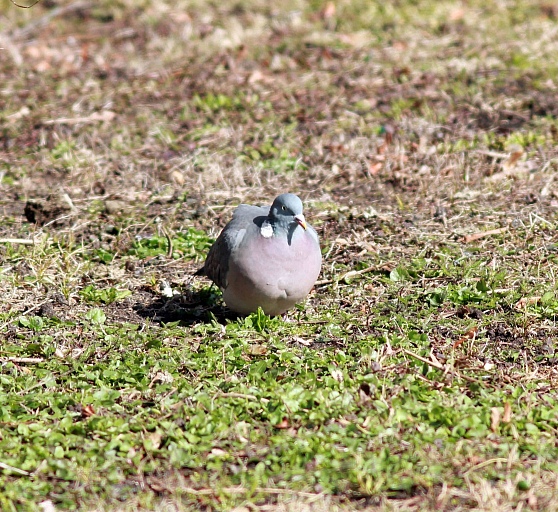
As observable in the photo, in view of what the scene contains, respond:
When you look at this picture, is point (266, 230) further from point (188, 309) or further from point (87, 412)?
point (87, 412)

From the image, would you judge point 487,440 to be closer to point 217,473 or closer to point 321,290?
point 217,473

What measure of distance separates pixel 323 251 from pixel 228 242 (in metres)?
1.20

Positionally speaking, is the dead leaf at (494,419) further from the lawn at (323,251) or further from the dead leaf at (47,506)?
the dead leaf at (47,506)

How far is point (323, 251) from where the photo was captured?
6.36 meters

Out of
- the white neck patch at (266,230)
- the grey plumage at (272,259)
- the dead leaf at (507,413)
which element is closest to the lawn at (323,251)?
the dead leaf at (507,413)

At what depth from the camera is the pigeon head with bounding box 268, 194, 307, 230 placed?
5137 mm

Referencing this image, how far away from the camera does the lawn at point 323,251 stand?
408 centimetres

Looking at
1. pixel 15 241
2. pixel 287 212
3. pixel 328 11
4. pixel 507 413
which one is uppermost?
pixel 328 11

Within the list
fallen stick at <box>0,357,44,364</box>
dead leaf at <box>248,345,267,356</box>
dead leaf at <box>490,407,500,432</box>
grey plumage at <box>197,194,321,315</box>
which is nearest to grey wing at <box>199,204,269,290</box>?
grey plumage at <box>197,194,321,315</box>

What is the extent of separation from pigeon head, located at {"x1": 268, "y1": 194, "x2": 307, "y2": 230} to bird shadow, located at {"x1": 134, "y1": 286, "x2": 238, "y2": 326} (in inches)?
28.5

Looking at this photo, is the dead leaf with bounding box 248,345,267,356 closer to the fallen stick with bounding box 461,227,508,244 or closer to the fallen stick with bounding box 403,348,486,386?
the fallen stick with bounding box 403,348,486,386

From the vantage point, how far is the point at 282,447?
4.18m

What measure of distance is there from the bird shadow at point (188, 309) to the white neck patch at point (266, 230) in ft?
2.03

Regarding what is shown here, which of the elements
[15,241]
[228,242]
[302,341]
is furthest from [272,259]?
[15,241]
